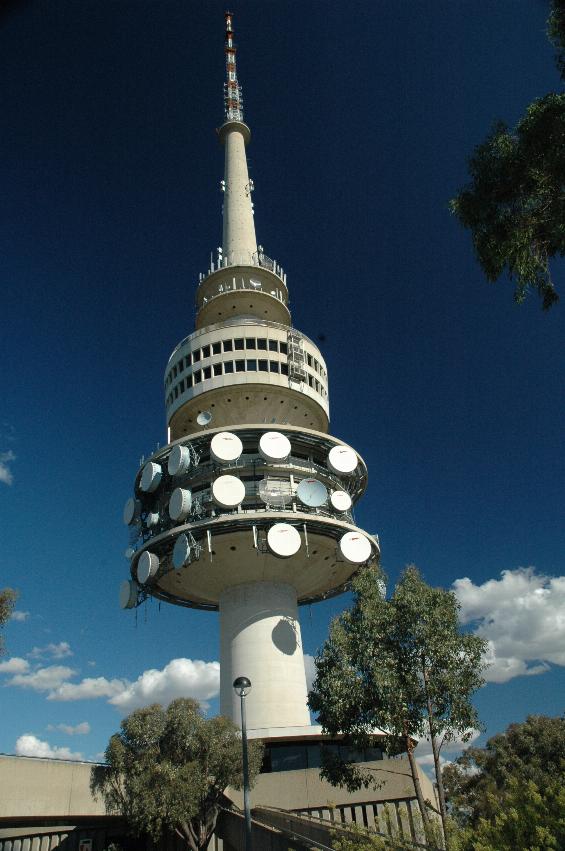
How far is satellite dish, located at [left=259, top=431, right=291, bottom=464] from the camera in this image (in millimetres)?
40219

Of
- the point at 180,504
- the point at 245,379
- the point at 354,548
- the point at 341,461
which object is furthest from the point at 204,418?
the point at 354,548

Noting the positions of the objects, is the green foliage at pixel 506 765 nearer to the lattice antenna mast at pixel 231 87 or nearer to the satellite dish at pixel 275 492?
the satellite dish at pixel 275 492

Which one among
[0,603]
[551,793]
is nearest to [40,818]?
[0,603]

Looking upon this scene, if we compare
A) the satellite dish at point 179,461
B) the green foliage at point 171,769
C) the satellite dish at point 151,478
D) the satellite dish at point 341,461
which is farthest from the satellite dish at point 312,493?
the green foliage at point 171,769

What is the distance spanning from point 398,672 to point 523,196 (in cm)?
1858

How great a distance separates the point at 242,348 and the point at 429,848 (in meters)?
38.8

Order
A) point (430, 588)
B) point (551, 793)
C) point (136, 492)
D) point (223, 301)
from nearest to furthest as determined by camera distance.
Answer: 1. point (551, 793)
2. point (430, 588)
3. point (136, 492)
4. point (223, 301)

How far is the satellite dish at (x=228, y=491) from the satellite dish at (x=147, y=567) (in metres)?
6.06

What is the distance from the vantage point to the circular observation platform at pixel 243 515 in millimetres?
39000

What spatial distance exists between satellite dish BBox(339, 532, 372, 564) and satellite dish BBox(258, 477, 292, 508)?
4.70 meters

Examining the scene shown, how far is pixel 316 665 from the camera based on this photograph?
1123 inches

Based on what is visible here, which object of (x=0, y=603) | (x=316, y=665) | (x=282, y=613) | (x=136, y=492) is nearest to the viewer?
(x=0, y=603)

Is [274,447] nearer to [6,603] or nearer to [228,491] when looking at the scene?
[228,491]

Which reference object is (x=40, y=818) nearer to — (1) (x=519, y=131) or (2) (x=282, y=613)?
(2) (x=282, y=613)
